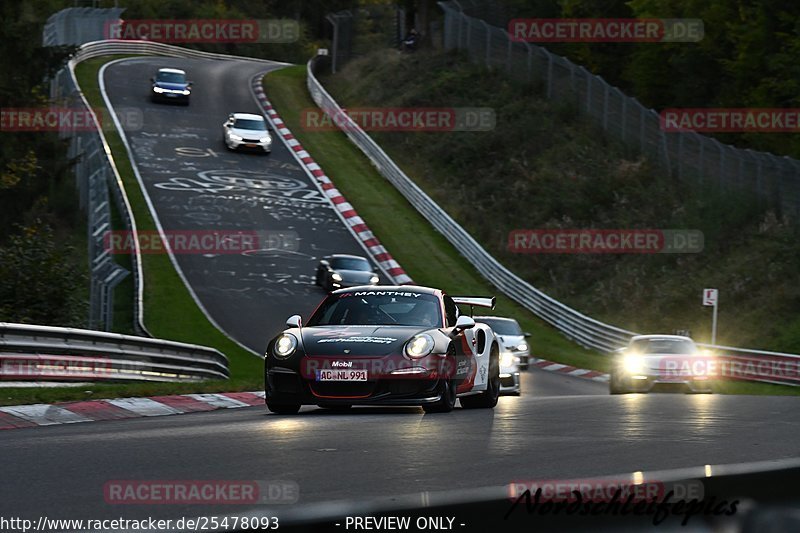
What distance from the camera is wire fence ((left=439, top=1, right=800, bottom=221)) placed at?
124ft

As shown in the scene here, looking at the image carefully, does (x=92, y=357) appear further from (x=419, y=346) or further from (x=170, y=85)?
(x=170, y=85)

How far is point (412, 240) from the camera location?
43312 mm

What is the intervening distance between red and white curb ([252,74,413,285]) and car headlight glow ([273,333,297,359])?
24.8m

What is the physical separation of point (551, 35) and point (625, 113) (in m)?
18.2

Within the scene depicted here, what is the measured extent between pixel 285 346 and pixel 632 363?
11776 millimetres

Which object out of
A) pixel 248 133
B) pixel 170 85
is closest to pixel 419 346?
pixel 248 133

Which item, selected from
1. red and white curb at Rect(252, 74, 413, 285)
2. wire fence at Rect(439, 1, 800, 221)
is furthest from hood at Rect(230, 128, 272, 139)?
wire fence at Rect(439, 1, 800, 221)

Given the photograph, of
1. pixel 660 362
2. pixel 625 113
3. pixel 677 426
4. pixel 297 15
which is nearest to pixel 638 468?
pixel 677 426

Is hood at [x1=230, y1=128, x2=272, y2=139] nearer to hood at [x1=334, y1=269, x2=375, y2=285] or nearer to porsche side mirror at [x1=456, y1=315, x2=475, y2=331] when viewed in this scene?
hood at [x1=334, y1=269, x2=375, y2=285]

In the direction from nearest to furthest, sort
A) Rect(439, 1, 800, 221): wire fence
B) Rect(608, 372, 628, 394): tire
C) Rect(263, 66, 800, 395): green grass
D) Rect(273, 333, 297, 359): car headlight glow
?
Rect(273, 333, 297, 359): car headlight glow → Rect(608, 372, 628, 394): tire → Rect(263, 66, 800, 395): green grass → Rect(439, 1, 800, 221): wire fence

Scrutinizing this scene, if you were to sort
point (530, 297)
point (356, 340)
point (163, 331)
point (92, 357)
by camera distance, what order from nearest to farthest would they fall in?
point (356, 340), point (92, 357), point (163, 331), point (530, 297)

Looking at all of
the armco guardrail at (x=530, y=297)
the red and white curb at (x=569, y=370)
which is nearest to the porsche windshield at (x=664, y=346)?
the red and white curb at (x=569, y=370)

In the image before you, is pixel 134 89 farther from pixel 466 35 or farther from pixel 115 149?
pixel 466 35

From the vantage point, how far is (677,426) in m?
11.6
